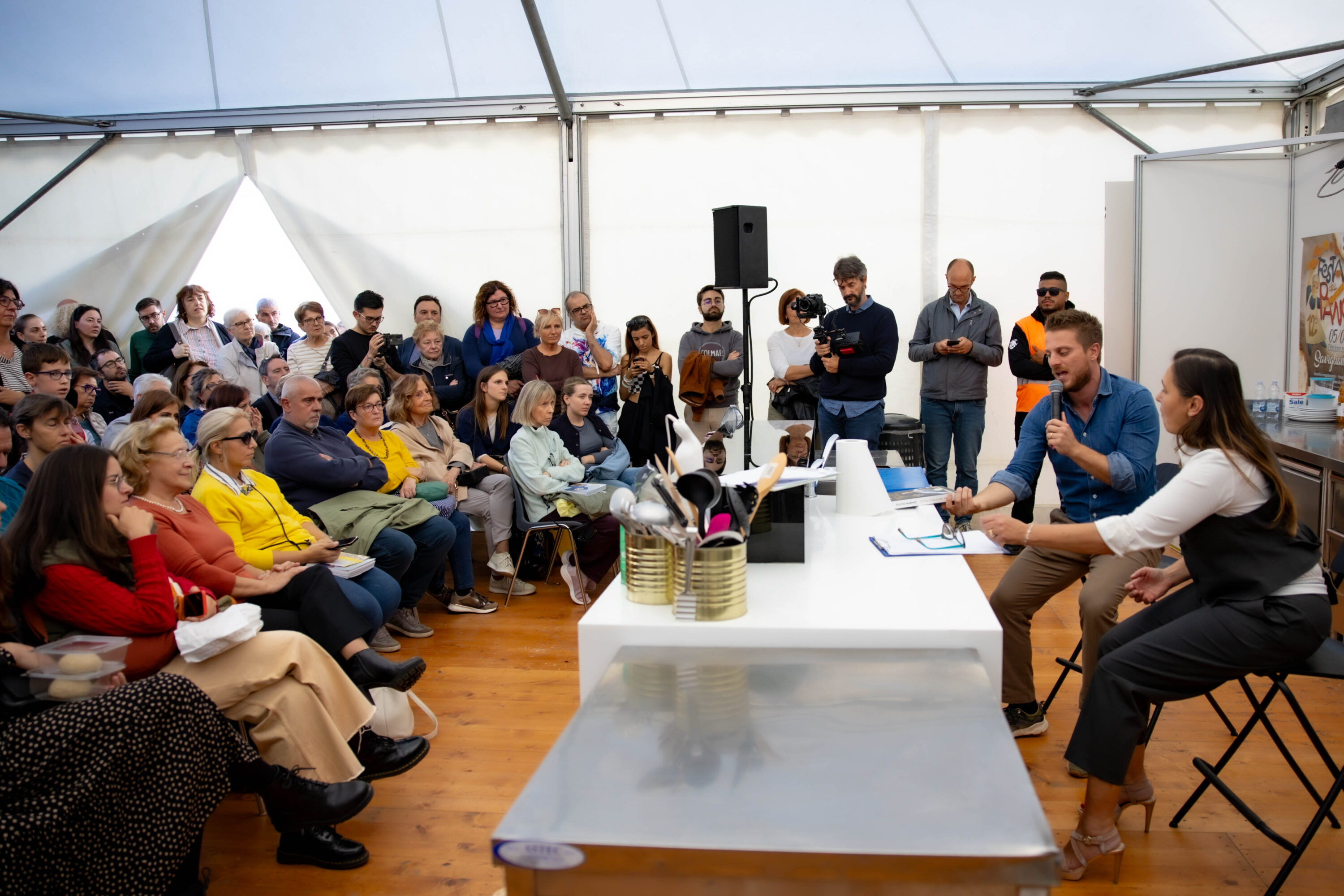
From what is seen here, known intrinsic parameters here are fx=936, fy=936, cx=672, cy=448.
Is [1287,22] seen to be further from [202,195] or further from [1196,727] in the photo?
[202,195]

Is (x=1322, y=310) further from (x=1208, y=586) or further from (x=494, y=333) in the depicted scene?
(x=494, y=333)

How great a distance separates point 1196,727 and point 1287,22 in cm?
399

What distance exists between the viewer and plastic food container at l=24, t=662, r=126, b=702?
6.12 ft

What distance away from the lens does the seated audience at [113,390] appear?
4.98m

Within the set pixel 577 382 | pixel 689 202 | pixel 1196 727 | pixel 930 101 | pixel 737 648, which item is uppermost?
pixel 930 101

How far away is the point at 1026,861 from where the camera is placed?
993 mm

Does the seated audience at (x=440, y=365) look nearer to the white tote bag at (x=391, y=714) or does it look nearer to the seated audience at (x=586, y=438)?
the seated audience at (x=586, y=438)

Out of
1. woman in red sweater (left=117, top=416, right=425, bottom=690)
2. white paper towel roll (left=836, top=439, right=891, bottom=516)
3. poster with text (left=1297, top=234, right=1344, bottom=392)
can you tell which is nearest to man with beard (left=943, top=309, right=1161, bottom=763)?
white paper towel roll (left=836, top=439, right=891, bottom=516)

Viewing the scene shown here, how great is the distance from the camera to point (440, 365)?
531 centimetres

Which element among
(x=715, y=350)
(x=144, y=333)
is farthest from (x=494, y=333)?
(x=144, y=333)

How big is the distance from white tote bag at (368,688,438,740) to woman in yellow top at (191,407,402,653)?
1.44 feet

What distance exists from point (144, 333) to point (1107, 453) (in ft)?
17.5

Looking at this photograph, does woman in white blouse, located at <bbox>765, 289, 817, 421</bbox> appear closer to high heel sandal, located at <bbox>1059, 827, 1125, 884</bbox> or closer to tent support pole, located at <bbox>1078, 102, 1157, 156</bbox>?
tent support pole, located at <bbox>1078, 102, 1157, 156</bbox>

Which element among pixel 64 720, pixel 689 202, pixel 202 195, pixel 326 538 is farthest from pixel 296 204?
pixel 64 720
